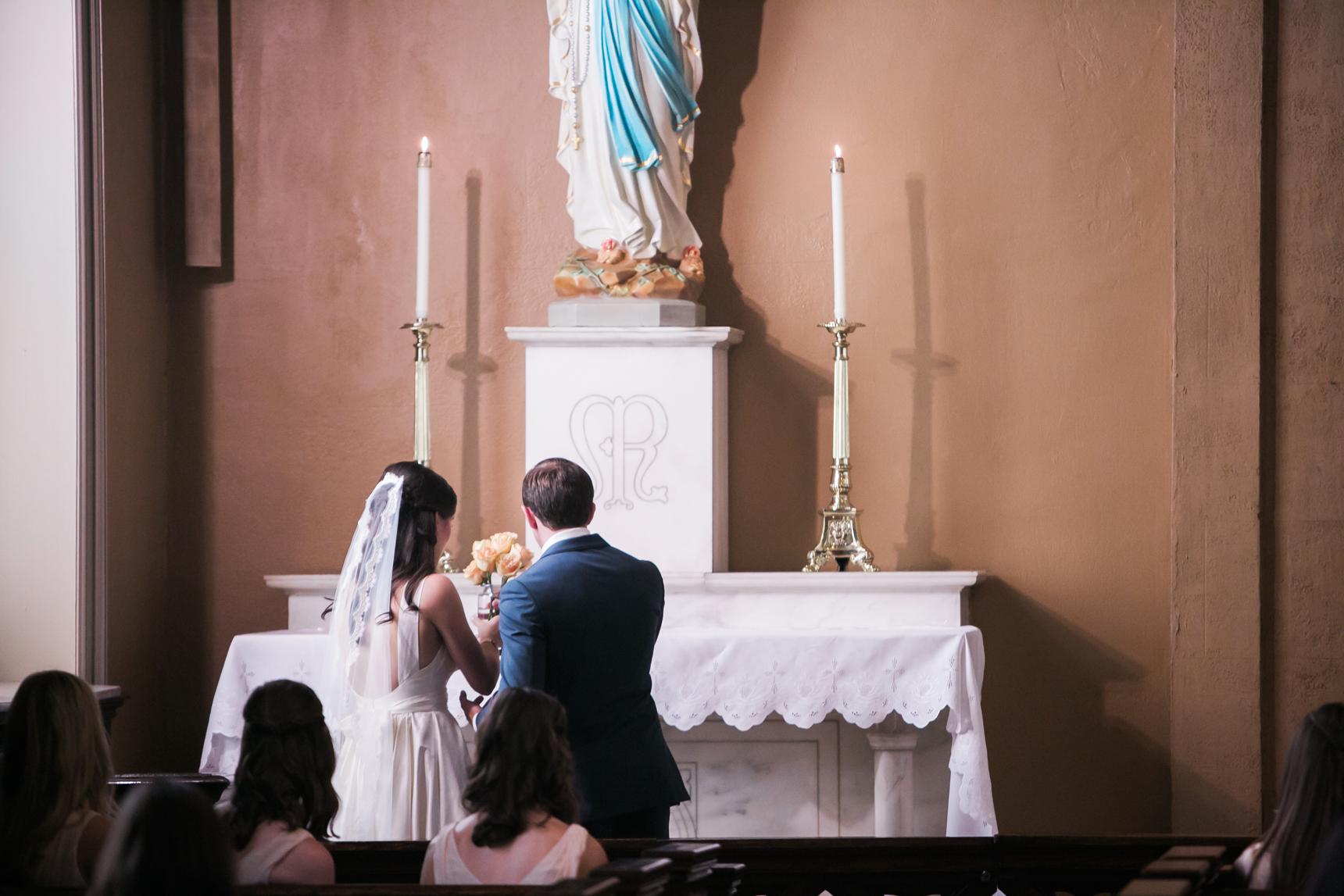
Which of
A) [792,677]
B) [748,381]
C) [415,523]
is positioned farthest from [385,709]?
[748,381]

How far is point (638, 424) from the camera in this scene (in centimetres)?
521

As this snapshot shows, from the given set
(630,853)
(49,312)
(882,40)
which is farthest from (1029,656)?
(49,312)

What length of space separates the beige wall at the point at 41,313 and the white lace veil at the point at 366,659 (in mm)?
1780

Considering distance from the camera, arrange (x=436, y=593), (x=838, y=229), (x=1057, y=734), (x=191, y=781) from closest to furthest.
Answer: (x=191, y=781) → (x=436, y=593) → (x=838, y=229) → (x=1057, y=734)

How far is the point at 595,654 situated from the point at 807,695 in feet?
4.73

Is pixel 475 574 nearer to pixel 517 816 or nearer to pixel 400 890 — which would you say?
pixel 517 816

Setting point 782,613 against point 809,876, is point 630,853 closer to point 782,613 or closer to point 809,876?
point 809,876

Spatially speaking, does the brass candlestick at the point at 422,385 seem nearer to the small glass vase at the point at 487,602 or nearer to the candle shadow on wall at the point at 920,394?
the small glass vase at the point at 487,602

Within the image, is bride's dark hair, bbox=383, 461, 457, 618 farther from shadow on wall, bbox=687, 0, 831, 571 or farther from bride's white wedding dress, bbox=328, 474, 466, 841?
shadow on wall, bbox=687, 0, 831, 571

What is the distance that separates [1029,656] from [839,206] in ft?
6.02

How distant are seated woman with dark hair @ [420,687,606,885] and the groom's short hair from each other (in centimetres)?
82

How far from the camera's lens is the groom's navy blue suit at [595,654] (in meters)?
3.36

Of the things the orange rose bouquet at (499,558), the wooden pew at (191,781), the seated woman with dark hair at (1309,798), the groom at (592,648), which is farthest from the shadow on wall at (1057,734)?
the wooden pew at (191,781)

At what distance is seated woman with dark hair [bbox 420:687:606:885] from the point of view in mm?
2639
